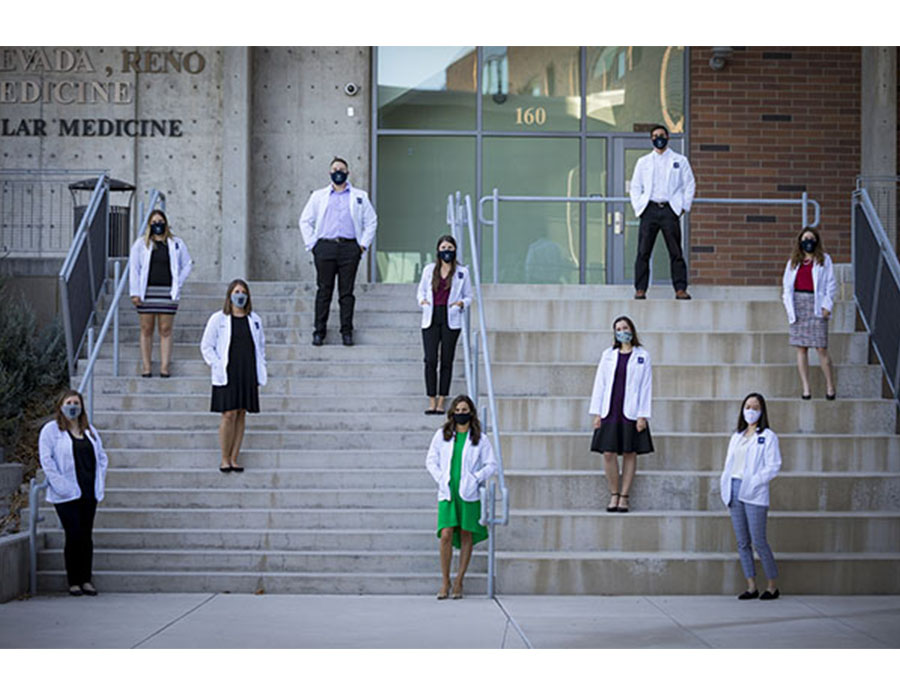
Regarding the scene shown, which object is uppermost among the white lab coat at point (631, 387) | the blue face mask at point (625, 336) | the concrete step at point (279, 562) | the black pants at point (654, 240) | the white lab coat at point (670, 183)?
the white lab coat at point (670, 183)

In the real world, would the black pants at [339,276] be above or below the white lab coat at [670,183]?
below

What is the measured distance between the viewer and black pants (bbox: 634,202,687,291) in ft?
47.4

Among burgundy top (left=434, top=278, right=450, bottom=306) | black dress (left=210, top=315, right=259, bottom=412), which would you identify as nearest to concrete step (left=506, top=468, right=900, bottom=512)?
burgundy top (left=434, top=278, right=450, bottom=306)

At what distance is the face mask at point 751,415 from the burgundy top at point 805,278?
2517mm

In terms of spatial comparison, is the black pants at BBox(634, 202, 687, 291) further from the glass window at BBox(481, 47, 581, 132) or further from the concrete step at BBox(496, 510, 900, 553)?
the glass window at BBox(481, 47, 581, 132)

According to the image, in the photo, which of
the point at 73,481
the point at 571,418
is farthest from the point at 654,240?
the point at 73,481

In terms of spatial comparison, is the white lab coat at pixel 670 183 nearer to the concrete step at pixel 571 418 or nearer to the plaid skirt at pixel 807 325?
the plaid skirt at pixel 807 325

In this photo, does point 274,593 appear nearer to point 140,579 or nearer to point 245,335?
point 140,579

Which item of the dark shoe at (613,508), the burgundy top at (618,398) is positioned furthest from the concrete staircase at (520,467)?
the burgundy top at (618,398)

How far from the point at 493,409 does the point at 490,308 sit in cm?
306

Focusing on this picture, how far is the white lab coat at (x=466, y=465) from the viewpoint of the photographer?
10688 millimetres

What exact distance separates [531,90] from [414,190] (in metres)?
2.16

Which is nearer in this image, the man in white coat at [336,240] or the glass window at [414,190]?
the man in white coat at [336,240]

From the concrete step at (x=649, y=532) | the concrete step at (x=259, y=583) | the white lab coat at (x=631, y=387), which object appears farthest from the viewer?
the white lab coat at (x=631, y=387)
